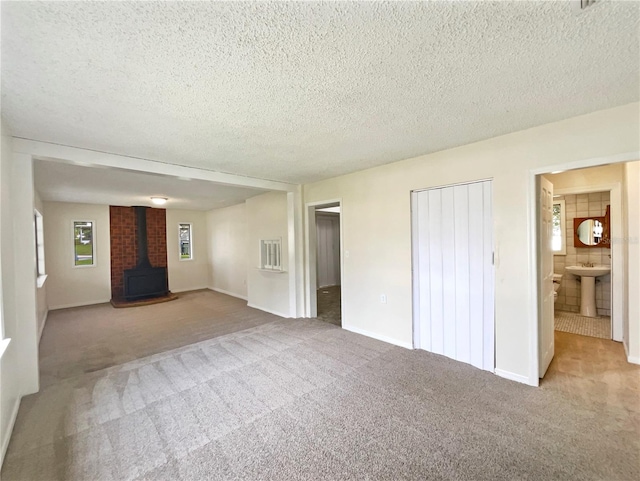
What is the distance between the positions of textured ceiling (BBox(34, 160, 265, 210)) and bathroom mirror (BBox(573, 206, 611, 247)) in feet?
18.9

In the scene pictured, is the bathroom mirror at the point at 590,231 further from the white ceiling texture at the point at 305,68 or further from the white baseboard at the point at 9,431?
the white baseboard at the point at 9,431

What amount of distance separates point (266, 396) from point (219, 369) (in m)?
0.82

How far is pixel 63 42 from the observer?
4.23 feet

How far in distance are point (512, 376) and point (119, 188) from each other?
6.32m

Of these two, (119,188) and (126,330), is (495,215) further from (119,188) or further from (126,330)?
(119,188)

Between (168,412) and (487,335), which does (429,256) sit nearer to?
(487,335)

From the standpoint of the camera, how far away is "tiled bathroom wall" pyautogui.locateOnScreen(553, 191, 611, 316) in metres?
4.44

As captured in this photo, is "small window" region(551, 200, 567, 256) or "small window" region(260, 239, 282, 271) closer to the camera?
"small window" region(551, 200, 567, 256)

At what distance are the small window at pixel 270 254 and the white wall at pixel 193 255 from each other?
11.6 ft

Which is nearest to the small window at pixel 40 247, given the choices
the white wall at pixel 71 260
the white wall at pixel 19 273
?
the white wall at pixel 71 260

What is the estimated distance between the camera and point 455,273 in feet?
10.1

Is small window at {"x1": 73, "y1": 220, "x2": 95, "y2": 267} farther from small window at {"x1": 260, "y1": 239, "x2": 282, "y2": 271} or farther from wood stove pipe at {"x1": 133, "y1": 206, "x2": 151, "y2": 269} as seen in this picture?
small window at {"x1": 260, "y1": 239, "x2": 282, "y2": 271}

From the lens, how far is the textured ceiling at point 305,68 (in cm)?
117

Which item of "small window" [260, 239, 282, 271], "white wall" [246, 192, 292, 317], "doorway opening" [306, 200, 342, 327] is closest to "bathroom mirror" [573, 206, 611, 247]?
"doorway opening" [306, 200, 342, 327]
